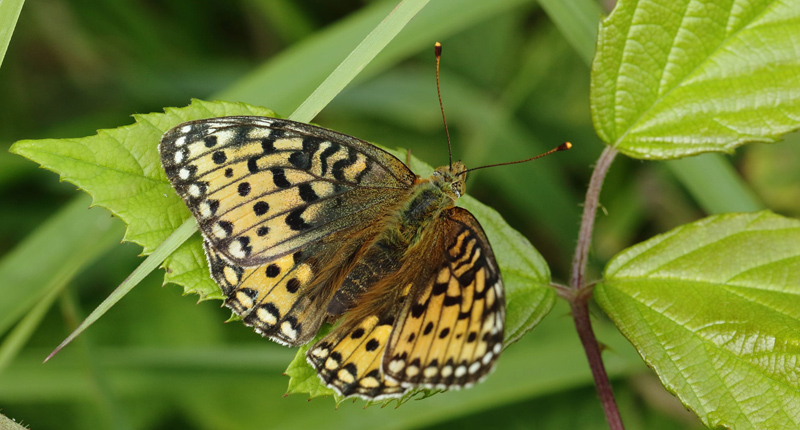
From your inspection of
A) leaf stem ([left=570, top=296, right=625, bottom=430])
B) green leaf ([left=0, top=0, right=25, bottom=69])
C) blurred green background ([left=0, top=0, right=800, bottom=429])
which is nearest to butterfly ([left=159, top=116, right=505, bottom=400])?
leaf stem ([left=570, top=296, right=625, bottom=430])

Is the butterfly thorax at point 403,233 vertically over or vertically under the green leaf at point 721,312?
over

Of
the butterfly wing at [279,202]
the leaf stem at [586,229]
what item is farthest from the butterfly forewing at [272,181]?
the leaf stem at [586,229]

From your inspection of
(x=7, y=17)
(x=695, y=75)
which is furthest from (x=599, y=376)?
(x=7, y=17)

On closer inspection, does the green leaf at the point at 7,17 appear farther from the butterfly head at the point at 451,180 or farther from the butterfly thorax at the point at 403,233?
the butterfly head at the point at 451,180

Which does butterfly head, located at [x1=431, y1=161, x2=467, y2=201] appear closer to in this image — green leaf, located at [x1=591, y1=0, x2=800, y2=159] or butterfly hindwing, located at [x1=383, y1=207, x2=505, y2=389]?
butterfly hindwing, located at [x1=383, y1=207, x2=505, y2=389]

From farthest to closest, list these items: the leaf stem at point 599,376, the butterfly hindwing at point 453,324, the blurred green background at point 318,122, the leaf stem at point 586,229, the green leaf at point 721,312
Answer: the blurred green background at point 318,122 < the leaf stem at point 586,229 < the leaf stem at point 599,376 < the green leaf at point 721,312 < the butterfly hindwing at point 453,324

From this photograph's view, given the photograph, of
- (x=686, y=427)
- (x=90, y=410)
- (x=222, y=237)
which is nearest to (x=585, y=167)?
(x=686, y=427)

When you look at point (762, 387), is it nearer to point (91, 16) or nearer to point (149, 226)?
point (149, 226)
